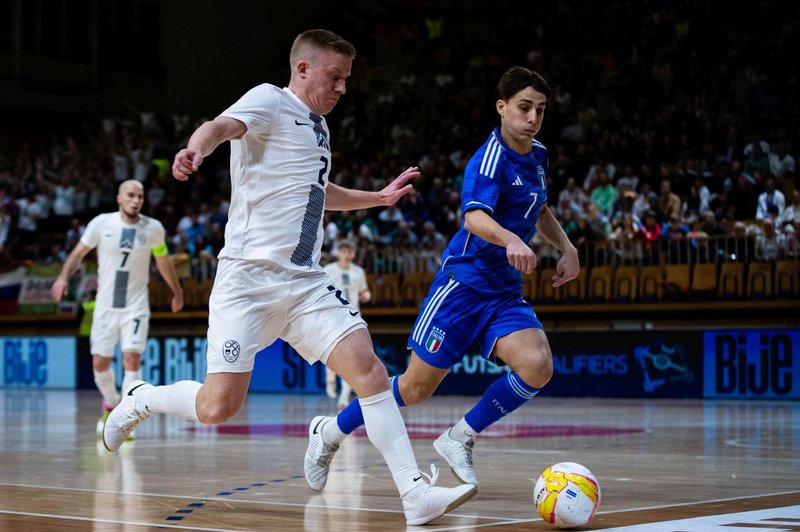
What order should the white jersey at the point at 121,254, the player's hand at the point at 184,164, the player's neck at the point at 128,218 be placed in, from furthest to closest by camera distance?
the white jersey at the point at 121,254, the player's neck at the point at 128,218, the player's hand at the point at 184,164

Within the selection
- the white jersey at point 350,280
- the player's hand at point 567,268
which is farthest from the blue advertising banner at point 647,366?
the player's hand at point 567,268

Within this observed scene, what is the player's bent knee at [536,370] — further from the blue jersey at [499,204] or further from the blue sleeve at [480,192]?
the blue sleeve at [480,192]

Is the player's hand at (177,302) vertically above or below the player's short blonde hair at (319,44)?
below

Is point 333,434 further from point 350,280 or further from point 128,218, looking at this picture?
point 350,280

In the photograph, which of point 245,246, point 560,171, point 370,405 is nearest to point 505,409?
point 370,405

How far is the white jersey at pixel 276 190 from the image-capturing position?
19.0 feet

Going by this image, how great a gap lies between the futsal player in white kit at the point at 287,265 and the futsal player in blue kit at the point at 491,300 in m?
1.05

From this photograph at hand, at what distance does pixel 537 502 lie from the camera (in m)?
5.46

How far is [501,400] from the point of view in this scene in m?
6.83

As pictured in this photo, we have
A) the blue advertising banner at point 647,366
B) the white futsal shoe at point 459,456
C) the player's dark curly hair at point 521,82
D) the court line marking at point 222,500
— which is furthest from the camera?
the blue advertising banner at point 647,366

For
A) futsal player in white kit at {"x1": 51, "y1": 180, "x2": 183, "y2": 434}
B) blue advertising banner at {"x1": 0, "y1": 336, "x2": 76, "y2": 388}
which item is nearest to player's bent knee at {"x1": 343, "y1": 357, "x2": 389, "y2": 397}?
futsal player in white kit at {"x1": 51, "y1": 180, "x2": 183, "y2": 434}

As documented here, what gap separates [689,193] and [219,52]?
18.4m

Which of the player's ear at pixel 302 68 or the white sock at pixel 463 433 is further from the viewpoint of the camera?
the white sock at pixel 463 433

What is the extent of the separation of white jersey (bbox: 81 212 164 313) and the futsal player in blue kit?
567cm
